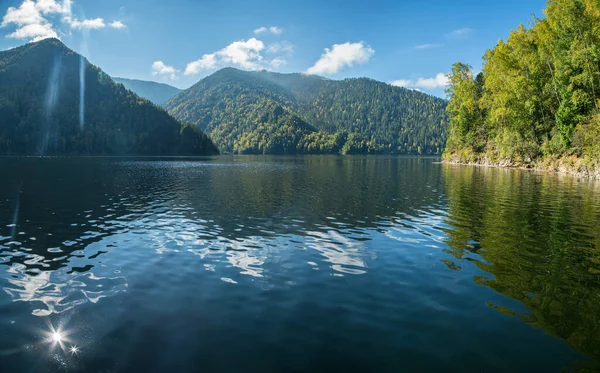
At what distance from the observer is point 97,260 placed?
16797 millimetres

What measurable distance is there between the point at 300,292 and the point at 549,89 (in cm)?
7744

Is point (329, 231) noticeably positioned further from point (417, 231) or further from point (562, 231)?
point (562, 231)

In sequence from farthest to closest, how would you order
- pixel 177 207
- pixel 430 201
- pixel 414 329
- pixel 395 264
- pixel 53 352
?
pixel 430 201 < pixel 177 207 < pixel 395 264 < pixel 414 329 < pixel 53 352

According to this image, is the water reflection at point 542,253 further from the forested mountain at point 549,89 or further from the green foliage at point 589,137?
the forested mountain at point 549,89

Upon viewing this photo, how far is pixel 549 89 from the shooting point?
6944 centimetres

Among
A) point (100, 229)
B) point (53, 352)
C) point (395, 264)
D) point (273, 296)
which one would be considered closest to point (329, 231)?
point (395, 264)

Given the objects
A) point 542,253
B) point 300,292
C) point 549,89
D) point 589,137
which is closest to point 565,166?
point 589,137

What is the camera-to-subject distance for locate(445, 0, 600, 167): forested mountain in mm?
57312

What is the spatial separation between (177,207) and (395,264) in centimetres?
2210

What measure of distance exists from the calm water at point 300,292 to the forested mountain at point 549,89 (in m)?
44.0

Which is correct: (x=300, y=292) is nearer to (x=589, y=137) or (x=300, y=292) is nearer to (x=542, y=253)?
(x=542, y=253)

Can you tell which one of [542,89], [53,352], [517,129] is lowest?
[53,352]

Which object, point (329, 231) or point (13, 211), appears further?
point (13, 211)

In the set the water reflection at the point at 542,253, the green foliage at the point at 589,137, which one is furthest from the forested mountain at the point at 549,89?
the water reflection at the point at 542,253
